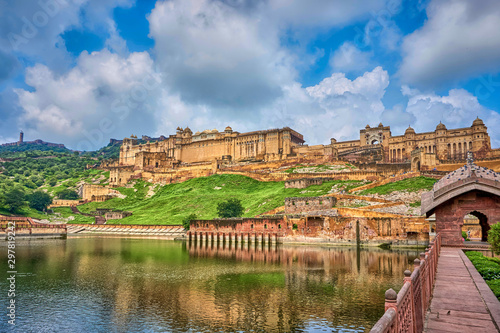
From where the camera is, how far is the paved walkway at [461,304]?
6.97 m

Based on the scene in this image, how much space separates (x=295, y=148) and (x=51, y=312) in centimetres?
7739

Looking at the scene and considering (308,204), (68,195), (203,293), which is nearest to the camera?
(203,293)

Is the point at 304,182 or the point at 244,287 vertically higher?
the point at 304,182

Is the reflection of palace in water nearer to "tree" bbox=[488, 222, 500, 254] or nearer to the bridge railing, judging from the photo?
"tree" bbox=[488, 222, 500, 254]

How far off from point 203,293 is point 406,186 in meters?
38.3

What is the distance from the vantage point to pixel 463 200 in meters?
17.2

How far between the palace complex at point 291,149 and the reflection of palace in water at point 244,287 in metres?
41.0

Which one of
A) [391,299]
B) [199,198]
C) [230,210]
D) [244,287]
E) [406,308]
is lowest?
[244,287]

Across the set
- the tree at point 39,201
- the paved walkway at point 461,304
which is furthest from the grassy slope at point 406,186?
→ the tree at point 39,201

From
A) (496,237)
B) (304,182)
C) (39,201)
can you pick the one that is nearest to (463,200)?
(496,237)

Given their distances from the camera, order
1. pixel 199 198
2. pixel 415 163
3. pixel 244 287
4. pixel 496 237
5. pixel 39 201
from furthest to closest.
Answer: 1. pixel 39 201
2. pixel 199 198
3. pixel 415 163
4. pixel 244 287
5. pixel 496 237

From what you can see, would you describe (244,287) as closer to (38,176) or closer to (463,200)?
(463,200)

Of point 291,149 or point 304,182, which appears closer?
point 304,182

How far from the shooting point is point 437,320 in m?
7.34
